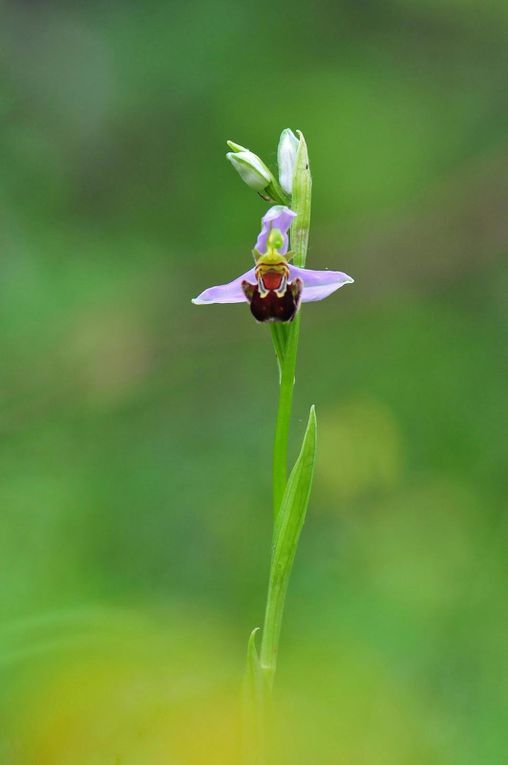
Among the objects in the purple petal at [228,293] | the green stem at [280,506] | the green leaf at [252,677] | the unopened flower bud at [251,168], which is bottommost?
the green leaf at [252,677]

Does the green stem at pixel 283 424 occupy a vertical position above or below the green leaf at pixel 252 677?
above

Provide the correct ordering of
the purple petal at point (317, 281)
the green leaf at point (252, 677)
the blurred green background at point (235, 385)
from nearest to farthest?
the blurred green background at point (235, 385) → the green leaf at point (252, 677) → the purple petal at point (317, 281)

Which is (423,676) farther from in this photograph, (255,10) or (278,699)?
(255,10)

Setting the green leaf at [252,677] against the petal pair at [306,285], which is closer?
the green leaf at [252,677]

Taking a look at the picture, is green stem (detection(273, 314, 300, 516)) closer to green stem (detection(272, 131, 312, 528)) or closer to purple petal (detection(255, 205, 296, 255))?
green stem (detection(272, 131, 312, 528))

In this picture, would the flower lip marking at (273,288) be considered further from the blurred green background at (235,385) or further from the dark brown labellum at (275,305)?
the blurred green background at (235,385)

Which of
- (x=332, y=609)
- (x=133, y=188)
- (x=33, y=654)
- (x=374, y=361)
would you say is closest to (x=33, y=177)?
(x=133, y=188)

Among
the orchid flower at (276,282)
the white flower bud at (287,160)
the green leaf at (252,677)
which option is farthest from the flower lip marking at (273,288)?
the green leaf at (252,677)
